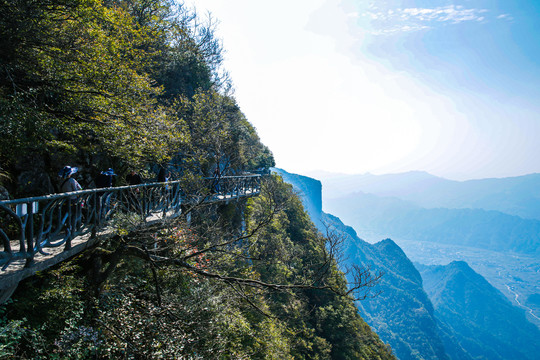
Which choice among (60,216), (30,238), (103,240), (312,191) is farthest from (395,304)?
(30,238)

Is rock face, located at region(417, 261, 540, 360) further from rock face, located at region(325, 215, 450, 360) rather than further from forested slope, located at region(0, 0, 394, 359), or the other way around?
forested slope, located at region(0, 0, 394, 359)

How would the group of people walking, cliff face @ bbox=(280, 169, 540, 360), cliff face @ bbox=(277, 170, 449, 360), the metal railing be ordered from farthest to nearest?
1. cliff face @ bbox=(280, 169, 540, 360)
2. cliff face @ bbox=(277, 170, 449, 360)
3. the group of people walking
4. the metal railing

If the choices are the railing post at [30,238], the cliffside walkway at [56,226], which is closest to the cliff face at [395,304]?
the cliffside walkway at [56,226]

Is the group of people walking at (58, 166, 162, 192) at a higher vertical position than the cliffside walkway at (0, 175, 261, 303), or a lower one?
higher

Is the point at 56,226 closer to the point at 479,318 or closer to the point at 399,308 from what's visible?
the point at 399,308

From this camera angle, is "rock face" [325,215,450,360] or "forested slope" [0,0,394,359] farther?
"rock face" [325,215,450,360]

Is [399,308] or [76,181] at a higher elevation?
[76,181]

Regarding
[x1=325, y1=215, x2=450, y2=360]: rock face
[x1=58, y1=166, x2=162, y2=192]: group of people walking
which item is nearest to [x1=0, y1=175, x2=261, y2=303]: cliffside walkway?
[x1=58, y1=166, x2=162, y2=192]: group of people walking

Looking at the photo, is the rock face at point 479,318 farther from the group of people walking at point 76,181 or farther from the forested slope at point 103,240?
the group of people walking at point 76,181

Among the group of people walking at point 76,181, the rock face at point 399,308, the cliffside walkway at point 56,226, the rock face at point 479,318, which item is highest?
the group of people walking at point 76,181

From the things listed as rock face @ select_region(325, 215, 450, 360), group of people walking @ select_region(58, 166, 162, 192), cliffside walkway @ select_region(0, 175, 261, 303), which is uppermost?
group of people walking @ select_region(58, 166, 162, 192)

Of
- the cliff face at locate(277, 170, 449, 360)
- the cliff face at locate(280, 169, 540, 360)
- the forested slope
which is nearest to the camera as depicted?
the forested slope

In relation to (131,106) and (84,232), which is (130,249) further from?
(131,106)

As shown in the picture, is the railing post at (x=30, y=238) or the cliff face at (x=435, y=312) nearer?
the railing post at (x=30, y=238)
